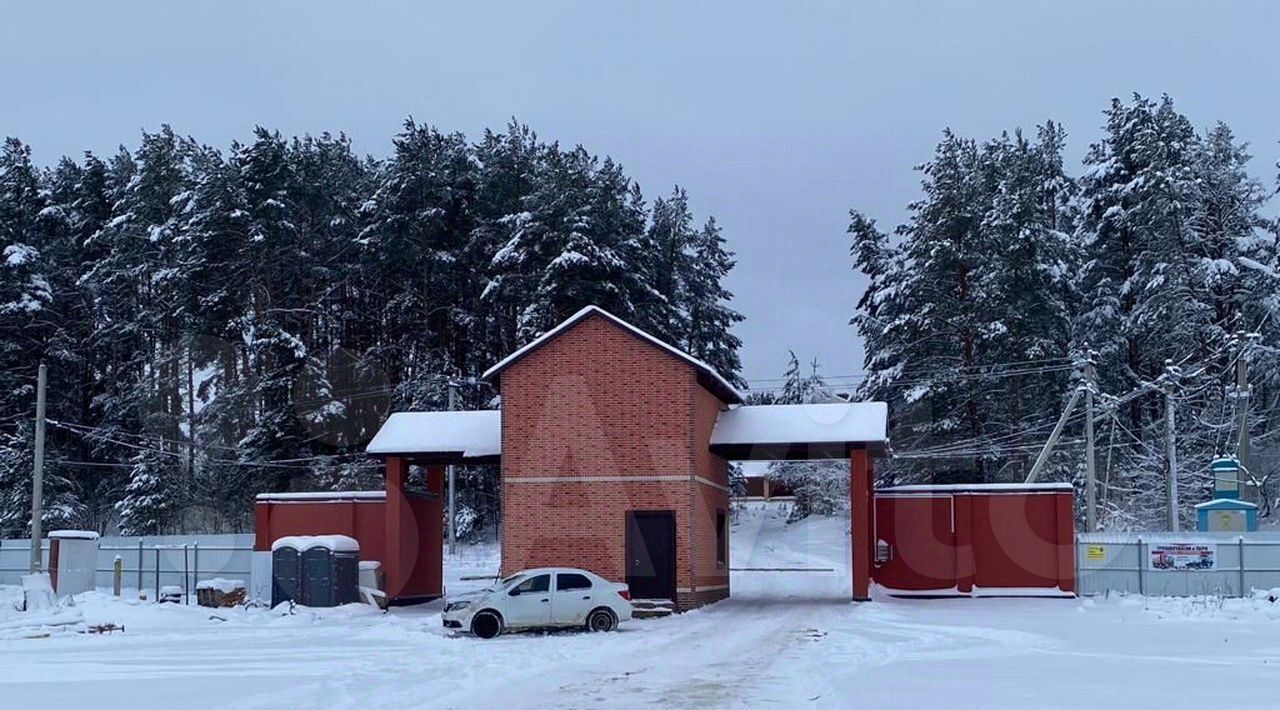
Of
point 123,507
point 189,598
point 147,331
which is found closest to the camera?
point 189,598

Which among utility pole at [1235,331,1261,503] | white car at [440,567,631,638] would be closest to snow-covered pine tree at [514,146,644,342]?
utility pole at [1235,331,1261,503]

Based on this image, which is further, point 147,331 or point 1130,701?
point 147,331

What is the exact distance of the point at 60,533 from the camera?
127 ft

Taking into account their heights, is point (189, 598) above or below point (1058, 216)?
below

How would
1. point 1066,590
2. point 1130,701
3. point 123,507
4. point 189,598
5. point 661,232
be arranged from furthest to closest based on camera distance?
point 661,232 → point 123,507 → point 189,598 → point 1066,590 → point 1130,701

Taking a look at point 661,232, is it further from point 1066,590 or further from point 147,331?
point 1066,590

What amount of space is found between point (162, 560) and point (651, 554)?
61.2ft

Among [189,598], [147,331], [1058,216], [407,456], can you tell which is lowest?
[189,598]

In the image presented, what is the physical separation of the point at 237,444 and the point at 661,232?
85.9ft

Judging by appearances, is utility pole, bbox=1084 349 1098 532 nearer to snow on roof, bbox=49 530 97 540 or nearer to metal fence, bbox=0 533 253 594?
metal fence, bbox=0 533 253 594

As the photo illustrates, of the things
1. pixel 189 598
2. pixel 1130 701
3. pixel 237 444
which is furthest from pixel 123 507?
pixel 1130 701

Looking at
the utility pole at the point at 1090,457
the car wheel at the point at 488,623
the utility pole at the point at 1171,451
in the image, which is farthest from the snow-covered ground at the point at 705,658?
the utility pole at the point at 1171,451

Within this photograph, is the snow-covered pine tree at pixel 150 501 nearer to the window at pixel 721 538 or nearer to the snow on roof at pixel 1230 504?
the window at pixel 721 538

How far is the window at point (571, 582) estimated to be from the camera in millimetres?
28125
